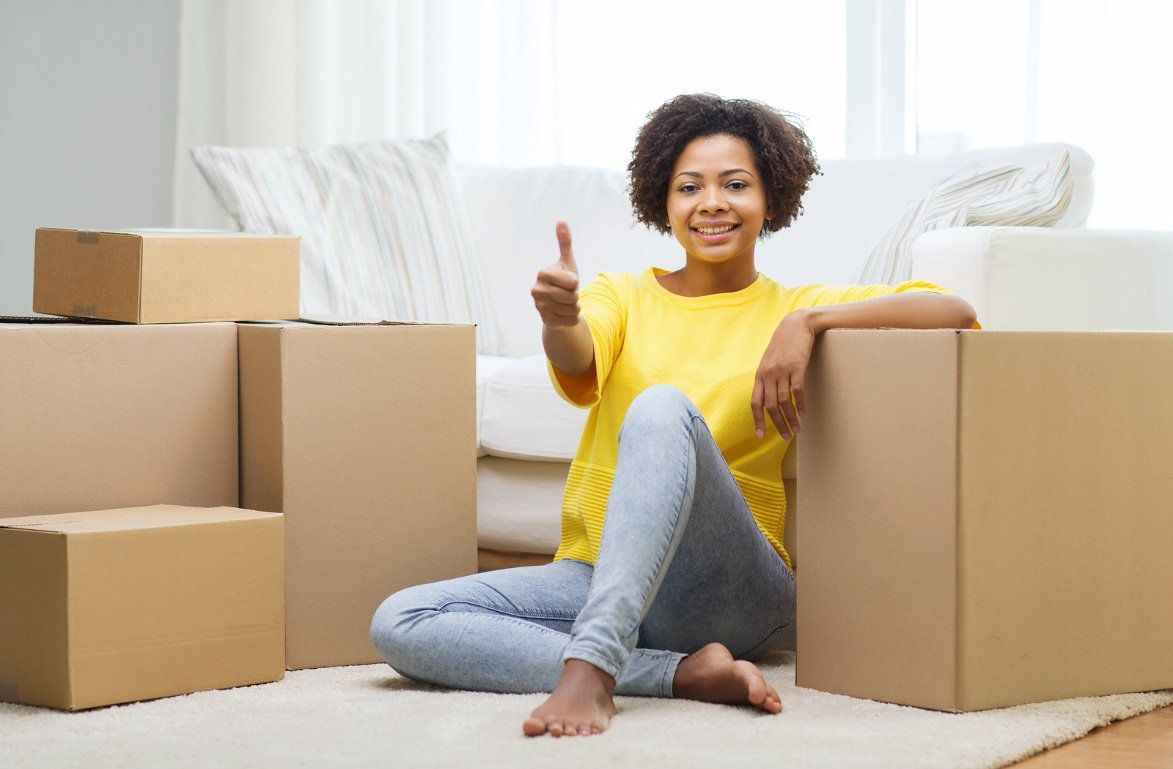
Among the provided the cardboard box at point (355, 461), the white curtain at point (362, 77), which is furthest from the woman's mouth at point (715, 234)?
the white curtain at point (362, 77)

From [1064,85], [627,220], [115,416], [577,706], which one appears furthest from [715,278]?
[1064,85]

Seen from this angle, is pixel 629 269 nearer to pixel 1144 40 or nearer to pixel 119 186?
pixel 1144 40

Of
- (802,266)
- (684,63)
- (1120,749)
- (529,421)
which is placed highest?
(684,63)

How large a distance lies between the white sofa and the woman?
20 cm

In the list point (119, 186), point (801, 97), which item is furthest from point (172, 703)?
point (119, 186)

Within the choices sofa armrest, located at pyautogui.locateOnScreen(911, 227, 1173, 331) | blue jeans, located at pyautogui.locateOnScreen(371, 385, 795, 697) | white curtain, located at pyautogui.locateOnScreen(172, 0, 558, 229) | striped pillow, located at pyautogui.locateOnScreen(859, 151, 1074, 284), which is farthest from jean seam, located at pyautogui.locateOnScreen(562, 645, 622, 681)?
white curtain, located at pyautogui.locateOnScreen(172, 0, 558, 229)

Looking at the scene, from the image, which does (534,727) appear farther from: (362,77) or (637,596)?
(362,77)

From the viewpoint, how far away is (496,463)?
6.72 feet

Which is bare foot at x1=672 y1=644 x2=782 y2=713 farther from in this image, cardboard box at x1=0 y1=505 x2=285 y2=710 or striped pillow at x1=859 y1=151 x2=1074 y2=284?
A: striped pillow at x1=859 y1=151 x2=1074 y2=284

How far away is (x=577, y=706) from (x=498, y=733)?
8 centimetres

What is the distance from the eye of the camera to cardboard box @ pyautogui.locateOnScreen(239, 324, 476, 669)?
5.19 ft

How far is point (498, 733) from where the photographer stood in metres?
1.22

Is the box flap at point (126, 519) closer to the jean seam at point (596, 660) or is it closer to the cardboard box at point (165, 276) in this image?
the cardboard box at point (165, 276)

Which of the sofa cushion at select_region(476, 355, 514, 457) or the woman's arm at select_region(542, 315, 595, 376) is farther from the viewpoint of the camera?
the sofa cushion at select_region(476, 355, 514, 457)
